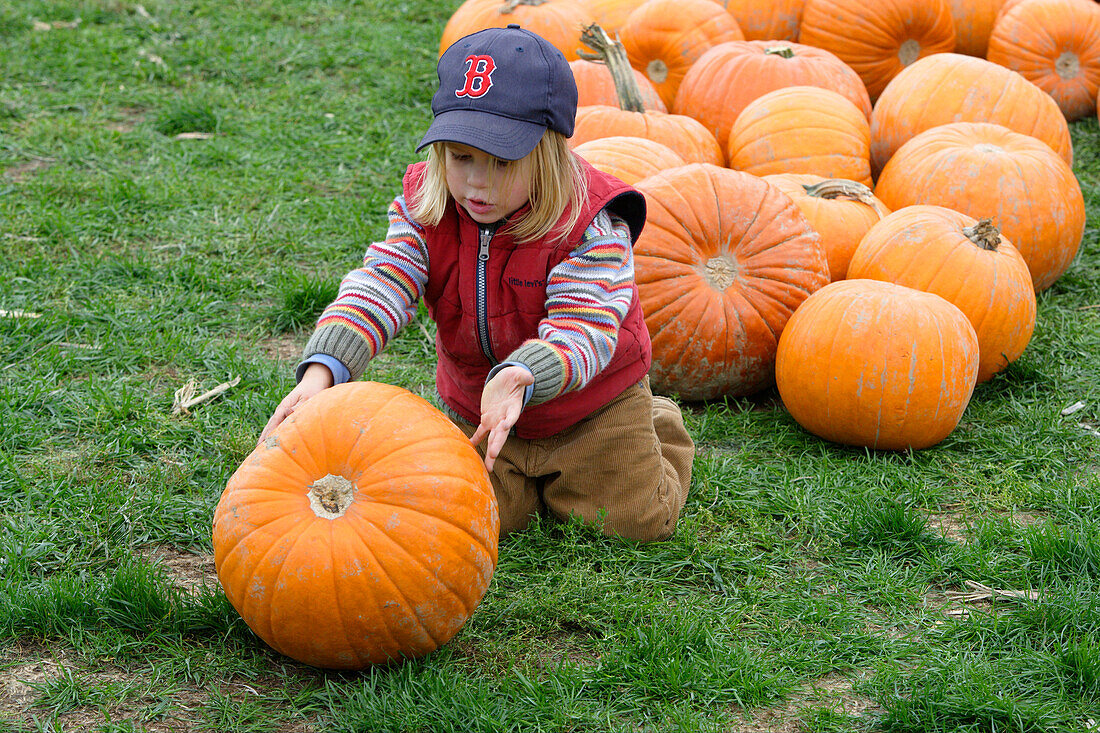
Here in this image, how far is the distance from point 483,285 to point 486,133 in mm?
516

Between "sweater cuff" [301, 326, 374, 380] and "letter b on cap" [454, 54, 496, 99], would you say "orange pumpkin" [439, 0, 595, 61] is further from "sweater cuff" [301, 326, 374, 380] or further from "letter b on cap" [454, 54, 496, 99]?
"sweater cuff" [301, 326, 374, 380]

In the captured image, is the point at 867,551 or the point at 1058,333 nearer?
the point at 867,551

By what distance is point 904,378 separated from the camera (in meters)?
3.74

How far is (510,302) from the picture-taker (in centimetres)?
298

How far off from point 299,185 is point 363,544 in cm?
389

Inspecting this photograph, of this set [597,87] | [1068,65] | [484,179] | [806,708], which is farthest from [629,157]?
[1068,65]

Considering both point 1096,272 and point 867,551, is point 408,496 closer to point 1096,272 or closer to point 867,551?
point 867,551

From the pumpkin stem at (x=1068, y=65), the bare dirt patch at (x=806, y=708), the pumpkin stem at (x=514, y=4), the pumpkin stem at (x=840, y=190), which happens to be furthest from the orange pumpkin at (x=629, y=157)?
the pumpkin stem at (x=1068, y=65)

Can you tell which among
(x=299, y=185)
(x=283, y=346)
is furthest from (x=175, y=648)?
(x=299, y=185)

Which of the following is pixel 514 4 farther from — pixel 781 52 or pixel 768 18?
pixel 781 52

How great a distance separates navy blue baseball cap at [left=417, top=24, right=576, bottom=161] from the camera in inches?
103

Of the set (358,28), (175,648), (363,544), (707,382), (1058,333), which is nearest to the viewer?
(363,544)

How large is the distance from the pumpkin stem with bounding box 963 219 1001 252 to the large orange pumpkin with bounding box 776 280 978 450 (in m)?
0.50

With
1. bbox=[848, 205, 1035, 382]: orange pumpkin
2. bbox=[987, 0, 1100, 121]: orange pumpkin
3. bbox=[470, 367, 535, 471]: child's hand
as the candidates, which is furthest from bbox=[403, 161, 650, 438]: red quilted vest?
bbox=[987, 0, 1100, 121]: orange pumpkin
